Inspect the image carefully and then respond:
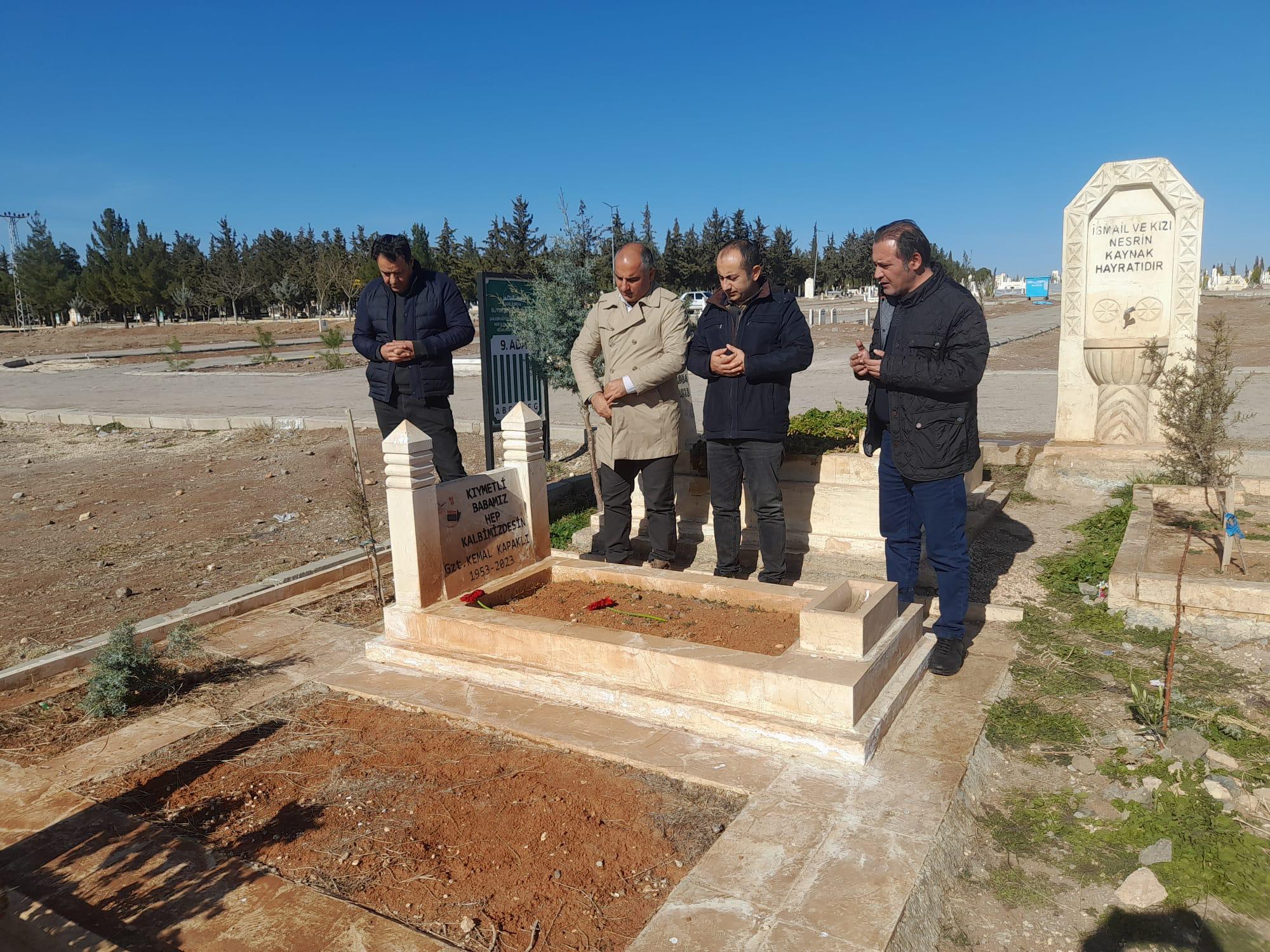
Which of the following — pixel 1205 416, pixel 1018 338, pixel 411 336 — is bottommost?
pixel 1205 416

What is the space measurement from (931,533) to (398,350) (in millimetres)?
3140

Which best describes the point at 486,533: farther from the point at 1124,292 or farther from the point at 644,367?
the point at 1124,292

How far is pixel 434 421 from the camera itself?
543cm

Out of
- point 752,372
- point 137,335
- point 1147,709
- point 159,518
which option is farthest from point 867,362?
point 137,335

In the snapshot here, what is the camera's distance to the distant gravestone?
7.64 metres

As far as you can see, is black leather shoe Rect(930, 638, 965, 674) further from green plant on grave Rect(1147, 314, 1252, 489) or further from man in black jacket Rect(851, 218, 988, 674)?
green plant on grave Rect(1147, 314, 1252, 489)

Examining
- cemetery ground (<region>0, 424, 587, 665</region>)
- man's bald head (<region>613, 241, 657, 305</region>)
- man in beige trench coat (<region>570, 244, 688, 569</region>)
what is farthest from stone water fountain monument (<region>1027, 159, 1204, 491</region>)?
cemetery ground (<region>0, 424, 587, 665</region>)

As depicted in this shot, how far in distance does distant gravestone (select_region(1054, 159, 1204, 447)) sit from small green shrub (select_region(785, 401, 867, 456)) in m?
2.69

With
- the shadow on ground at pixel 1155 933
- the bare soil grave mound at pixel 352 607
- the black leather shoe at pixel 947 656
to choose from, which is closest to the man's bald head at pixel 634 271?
the bare soil grave mound at pixel 352 607

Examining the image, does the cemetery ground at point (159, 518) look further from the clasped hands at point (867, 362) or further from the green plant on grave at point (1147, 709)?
the green plant on grave at point (1147, 709)

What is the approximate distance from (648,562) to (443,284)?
212 cm

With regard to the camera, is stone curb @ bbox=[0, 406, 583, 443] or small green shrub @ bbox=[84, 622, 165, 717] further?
stone curb @ bbox=[0, 406, 583, 443]

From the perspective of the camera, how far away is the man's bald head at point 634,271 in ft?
16.0

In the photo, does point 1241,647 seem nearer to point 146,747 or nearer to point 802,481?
point 802,481
